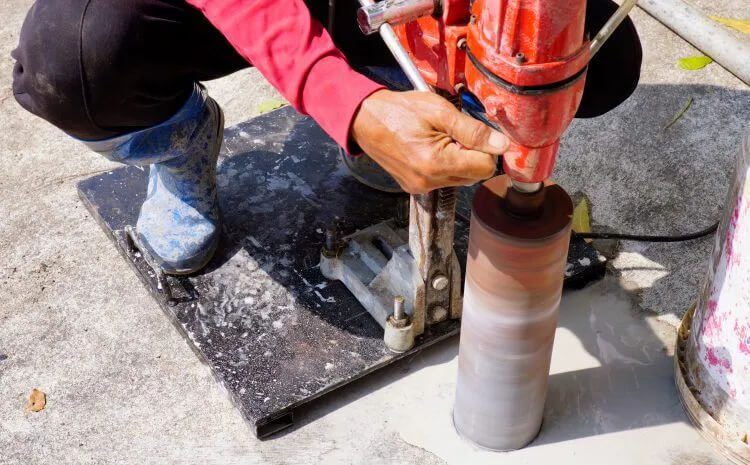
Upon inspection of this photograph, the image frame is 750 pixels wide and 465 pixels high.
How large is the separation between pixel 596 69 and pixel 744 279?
60cm

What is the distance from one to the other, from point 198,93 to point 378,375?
74 centimetres

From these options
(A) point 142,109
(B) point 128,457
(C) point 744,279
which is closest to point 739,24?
(C) point 744,279

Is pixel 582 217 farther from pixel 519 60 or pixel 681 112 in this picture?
pixel 519 60

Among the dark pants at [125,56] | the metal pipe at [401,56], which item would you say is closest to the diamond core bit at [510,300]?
the metal pipe at [401,56]

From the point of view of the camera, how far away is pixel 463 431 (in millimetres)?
1852

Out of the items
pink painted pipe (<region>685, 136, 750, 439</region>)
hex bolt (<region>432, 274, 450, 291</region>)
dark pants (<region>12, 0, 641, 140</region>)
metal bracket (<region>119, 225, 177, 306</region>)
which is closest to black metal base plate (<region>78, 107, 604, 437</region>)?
metal bracket (<region>119, 225, 177, 306</region>)

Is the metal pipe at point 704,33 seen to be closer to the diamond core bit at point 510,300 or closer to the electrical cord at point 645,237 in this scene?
the electrical cord at point 645,237

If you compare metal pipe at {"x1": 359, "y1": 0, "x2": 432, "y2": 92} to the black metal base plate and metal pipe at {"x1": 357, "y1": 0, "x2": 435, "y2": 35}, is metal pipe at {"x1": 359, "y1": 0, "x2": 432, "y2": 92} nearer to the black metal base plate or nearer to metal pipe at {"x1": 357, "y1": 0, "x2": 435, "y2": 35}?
metal pipe at {"x1": 357, "y1": 0, "x2": 435, "y2": 35}

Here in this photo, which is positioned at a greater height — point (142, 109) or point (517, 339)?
point (142, 109)

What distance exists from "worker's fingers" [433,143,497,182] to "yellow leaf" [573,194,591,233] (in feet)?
3.28

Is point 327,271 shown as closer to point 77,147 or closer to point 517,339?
point 517,339

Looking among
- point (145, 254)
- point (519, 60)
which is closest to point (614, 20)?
point (519, 60)

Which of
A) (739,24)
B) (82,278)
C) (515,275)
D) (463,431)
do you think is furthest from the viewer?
(739,24)

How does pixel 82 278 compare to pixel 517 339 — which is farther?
pixel 82 278
